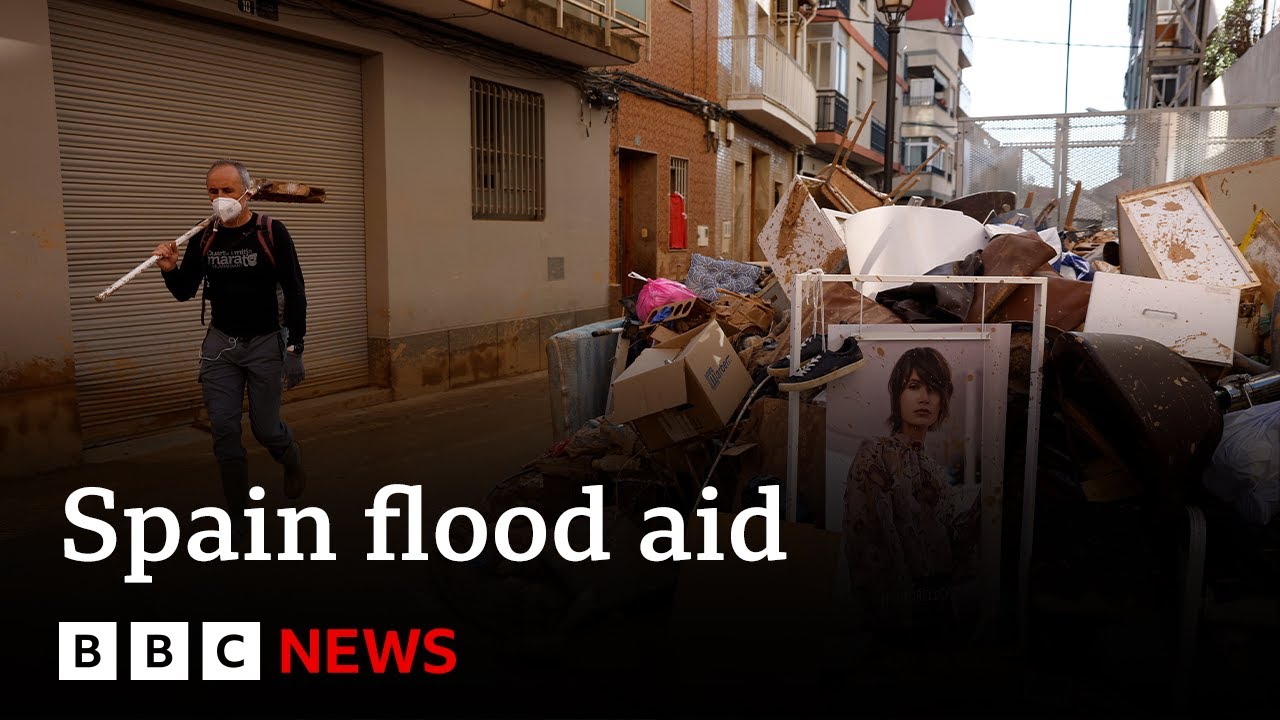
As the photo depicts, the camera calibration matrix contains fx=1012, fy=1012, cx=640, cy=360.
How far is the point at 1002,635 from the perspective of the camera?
380cm

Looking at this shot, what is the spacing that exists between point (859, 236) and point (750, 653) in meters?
2.85

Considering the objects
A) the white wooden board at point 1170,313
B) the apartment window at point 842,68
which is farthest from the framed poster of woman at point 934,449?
the apartment window at point 842,68

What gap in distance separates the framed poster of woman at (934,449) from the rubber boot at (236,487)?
2.83 meters

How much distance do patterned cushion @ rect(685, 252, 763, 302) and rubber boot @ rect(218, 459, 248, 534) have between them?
317 cm

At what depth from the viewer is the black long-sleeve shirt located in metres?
4.77

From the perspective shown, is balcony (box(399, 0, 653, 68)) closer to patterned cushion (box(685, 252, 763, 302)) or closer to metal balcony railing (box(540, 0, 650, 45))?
metal balcony railing (box(540, 0, 650, 45))

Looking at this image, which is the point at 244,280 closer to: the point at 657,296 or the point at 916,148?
the point at 657,296

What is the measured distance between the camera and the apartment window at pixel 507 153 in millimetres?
10477

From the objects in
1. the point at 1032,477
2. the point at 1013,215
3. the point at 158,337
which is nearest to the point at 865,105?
the point at 1013,215

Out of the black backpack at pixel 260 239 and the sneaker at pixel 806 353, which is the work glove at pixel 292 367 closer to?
the black backpack at pixel 260 239

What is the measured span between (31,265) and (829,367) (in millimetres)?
5057

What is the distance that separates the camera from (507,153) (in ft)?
36.1

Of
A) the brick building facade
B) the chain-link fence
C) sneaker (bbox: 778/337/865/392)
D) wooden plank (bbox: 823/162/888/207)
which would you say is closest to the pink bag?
wooden plank (bbox: 823/162/888/207)

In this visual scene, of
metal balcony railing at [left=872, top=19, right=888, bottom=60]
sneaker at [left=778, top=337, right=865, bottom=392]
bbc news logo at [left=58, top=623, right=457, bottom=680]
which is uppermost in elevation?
metal balcony railing at [left=872, top=19, right=888, bottom=60]
